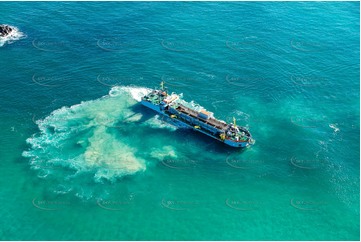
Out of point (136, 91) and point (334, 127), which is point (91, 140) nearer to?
point (136, 91)

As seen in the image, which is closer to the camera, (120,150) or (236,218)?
(236,218)

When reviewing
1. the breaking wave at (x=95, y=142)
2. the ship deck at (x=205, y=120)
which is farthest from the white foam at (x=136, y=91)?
the ship deck at (x=205, y=120)

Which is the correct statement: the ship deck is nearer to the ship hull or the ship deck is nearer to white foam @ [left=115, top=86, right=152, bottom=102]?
the ship hull

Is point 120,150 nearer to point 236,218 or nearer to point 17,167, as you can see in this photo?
point 17,167

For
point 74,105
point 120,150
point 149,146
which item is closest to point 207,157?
point 149,146

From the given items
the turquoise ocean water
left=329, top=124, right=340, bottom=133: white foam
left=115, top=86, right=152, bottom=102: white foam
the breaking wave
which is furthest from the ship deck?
left=329, top=124, right=340, bottom=133: white foam
